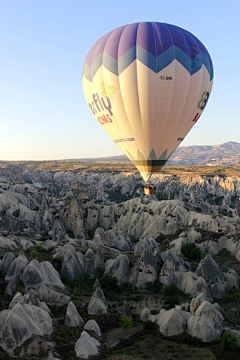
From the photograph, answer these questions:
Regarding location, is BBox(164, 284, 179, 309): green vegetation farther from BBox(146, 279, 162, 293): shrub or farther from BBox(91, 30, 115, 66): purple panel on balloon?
BBox(91, 30, 115, 66): purple panel on balloon

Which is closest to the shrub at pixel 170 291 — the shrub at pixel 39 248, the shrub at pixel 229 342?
the shrub at pixel 229 342

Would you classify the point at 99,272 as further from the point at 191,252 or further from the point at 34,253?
the point at 191,252

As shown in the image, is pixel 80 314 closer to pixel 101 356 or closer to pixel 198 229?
pixel 101 356

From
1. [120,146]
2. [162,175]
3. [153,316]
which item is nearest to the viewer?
[153,316]

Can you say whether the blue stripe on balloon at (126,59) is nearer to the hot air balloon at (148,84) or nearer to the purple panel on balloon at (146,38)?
the hot air balloon at (148,84)

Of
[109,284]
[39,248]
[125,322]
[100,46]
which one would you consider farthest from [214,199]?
[125,322]

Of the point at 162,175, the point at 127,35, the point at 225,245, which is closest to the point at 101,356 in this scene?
the point at 127,35

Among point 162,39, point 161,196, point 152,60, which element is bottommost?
point 161,196
